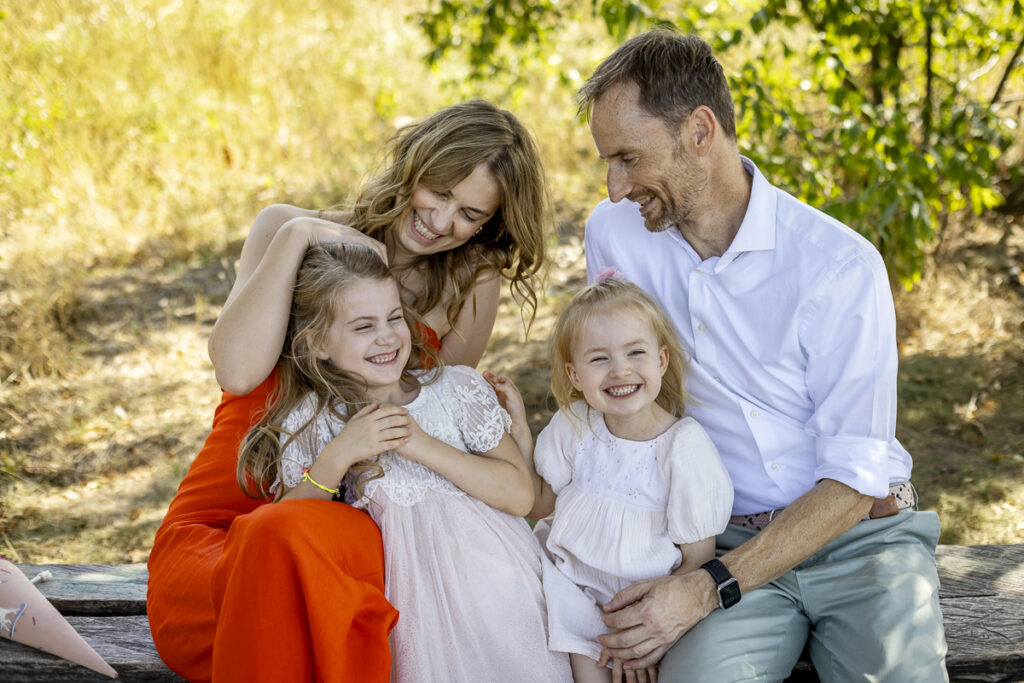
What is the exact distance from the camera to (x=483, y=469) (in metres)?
2.43

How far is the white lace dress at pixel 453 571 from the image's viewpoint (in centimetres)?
230

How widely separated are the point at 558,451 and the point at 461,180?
857mm

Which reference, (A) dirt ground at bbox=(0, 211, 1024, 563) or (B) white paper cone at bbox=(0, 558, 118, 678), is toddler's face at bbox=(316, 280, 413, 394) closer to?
(B) white paper cone at bbox=(0, 558, 118, 678)

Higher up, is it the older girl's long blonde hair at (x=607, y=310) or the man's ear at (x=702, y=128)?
the man's ear at (x=702, y=128)

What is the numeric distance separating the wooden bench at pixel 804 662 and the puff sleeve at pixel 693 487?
1.63 ft

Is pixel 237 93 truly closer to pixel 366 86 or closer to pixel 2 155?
pixel 366 86

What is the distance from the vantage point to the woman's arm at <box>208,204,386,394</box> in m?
2.59

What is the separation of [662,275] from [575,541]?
2.73 feet

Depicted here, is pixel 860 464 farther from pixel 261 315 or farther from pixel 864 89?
pixel 864 89

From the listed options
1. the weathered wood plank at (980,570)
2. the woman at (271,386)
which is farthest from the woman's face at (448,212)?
the weathered wood plank at (980,570)

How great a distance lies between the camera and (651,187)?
8.21ft

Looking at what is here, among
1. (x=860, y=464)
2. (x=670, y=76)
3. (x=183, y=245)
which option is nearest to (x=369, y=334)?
(x=670, y=76)

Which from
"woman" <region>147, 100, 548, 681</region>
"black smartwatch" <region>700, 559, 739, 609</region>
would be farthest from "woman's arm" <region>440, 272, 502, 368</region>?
"black smartwatch" <region>700, 559, 739, 609</region>

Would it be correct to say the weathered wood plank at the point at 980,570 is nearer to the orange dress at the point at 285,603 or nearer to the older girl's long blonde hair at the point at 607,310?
the older girl's long blonde hair at the point at 607,310
